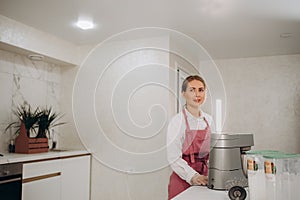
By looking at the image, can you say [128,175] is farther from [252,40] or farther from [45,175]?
[252,40]

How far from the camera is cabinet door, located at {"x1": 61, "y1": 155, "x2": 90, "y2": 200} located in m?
3.24

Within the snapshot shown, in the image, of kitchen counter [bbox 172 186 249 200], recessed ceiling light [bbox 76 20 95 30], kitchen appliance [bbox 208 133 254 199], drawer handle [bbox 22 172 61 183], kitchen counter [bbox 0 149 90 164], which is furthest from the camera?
recessed ceiling light [bbox 76 20 95 30]

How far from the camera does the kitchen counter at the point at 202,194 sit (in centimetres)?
159

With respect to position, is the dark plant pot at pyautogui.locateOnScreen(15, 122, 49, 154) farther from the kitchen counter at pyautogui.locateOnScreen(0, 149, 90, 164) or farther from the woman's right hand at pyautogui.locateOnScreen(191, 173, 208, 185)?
the woman's right hand at pyautogui.locateOnScreen(191, 173, 208, 185)

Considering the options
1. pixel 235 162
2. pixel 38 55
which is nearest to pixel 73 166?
pixel 38 55

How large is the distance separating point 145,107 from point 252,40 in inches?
56.7

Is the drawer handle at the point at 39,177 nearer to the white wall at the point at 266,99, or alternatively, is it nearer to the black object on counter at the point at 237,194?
the black object on counter at the point at 237,194

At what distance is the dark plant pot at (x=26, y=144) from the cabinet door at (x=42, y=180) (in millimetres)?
233

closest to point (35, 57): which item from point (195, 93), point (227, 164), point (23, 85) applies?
point (23, 85)

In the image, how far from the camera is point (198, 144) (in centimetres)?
235

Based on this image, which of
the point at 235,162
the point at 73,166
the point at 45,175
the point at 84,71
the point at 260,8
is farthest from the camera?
the point at 84,71

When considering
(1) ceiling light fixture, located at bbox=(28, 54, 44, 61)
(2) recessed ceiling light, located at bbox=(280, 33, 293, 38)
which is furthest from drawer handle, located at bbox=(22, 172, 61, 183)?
(2) recessed ceiling light, located at bbox=(280, 33, 293, 38)

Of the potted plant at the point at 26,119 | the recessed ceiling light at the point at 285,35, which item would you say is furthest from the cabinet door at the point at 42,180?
the recessed ceiling light at the point at 285,35

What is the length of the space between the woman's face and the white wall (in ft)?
6.97
